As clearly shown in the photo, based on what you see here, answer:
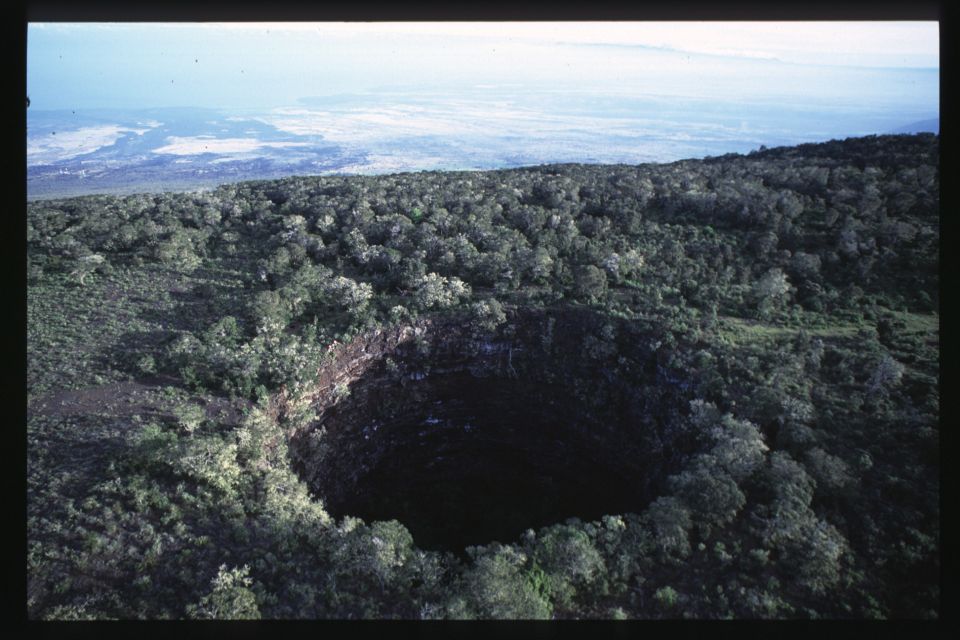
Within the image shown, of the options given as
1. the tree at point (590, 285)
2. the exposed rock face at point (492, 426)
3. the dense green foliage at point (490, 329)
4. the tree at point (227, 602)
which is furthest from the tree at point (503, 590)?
the tree at point (590, 285)

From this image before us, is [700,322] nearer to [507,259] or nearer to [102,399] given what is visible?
[507,259]

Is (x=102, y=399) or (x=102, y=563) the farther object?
(x=102, y=399)

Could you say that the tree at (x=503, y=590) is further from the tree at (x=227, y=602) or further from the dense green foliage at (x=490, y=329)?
the tree at (x=227, y=602)

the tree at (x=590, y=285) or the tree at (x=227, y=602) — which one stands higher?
the tree at (x=590, y=285)

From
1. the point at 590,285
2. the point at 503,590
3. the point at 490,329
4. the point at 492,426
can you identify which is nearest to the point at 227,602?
the point at 503,590

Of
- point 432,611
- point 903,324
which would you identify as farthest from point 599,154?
point 432,611

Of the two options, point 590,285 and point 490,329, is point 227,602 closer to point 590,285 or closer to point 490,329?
point 490,329
